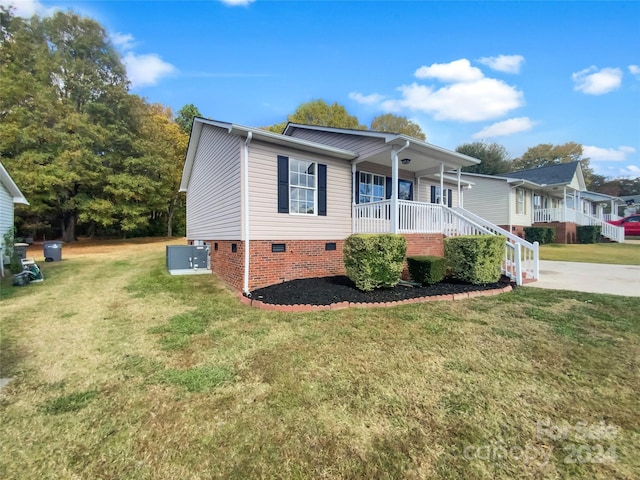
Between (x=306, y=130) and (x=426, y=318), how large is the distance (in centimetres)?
867

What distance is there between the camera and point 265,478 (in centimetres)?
192

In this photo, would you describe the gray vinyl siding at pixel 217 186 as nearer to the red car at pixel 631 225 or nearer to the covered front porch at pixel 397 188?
the covered front porch at pixel 397 188

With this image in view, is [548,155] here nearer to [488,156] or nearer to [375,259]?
[488,156]

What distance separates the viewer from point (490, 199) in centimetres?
1964

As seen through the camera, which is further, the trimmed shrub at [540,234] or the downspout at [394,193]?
the trimmed shrub at [540,234]

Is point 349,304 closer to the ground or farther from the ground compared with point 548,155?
closer to the ground

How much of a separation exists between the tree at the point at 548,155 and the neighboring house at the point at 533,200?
23385 millimetres

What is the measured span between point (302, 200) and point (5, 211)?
12.8 m

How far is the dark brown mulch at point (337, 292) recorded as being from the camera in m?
5.93

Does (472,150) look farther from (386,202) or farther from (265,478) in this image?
(265,478)

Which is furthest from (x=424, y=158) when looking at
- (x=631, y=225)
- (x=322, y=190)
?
(x=631, y=225)

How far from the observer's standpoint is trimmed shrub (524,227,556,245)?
18.9m

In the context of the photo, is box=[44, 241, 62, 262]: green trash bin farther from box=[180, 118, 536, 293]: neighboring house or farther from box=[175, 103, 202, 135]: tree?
box=[175, 103, 202, 135]: tree

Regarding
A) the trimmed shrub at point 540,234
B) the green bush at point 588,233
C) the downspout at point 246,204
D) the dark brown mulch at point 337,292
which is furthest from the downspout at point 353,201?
the green bush at point 588,233
